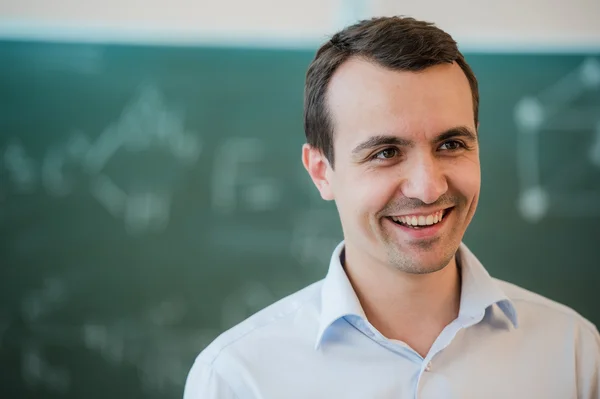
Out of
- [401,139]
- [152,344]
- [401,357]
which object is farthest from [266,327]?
[152,344]

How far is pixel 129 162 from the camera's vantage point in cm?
251

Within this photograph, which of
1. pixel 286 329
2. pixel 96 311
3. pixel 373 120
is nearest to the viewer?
pixel 373 120

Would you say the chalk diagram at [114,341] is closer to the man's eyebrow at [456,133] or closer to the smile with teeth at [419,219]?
the smile with teeth at [419,219]

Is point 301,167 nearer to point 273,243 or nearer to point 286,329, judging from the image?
point 273,243

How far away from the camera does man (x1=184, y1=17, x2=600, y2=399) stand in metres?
1.22

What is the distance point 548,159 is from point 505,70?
17.8 inches

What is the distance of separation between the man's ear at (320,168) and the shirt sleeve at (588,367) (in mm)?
695

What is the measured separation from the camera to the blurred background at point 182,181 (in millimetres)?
2484

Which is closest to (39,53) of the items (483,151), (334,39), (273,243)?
(273,243)

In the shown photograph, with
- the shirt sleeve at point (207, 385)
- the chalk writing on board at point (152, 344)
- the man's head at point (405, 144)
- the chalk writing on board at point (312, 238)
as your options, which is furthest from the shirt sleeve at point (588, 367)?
the chalk writing on board at point (152, 344)

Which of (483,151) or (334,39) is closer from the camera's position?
(334,39)

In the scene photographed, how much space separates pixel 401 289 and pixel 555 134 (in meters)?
1.66

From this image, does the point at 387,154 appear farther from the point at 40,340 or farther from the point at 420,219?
the point at 40,340

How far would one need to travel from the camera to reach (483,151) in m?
2.59
